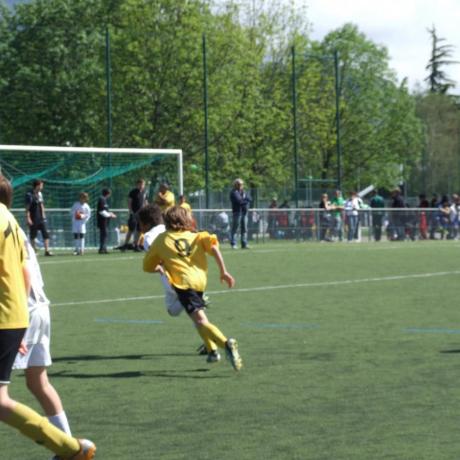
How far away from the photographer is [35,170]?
36375mm

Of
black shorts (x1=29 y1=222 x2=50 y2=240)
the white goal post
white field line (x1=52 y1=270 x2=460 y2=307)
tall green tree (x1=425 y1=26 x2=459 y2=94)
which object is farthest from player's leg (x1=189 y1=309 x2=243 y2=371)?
tall green tree (x1=425 y1=26 x2=459 y2=94)

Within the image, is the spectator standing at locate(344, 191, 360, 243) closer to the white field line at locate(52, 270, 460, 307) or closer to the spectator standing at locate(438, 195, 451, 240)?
the spectator standing at locate(438, 195, 451, 240)

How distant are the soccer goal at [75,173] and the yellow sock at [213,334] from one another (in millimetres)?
24444

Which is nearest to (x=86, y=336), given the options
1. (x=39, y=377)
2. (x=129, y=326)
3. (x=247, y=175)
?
(x=129, y=326)

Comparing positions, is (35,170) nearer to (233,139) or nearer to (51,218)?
(51,218)

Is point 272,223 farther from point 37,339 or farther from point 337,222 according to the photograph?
point 37,339

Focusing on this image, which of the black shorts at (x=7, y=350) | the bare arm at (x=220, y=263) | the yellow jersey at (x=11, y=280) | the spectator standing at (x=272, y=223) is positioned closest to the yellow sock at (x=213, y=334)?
the bare arm at (x=220, y=263)

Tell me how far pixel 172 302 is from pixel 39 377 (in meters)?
4.26

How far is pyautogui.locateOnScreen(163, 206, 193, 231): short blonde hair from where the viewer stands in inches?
431

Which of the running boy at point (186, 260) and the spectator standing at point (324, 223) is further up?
the running boy at point (186, 260)

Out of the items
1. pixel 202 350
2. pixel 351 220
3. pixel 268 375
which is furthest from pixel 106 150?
pixel 268 375

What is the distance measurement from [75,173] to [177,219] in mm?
27603

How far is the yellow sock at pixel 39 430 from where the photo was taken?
6.29 metres

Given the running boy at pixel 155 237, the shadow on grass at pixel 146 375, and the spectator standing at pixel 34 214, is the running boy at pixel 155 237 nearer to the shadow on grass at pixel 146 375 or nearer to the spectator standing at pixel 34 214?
the shadow on grass at pixel 146 375
